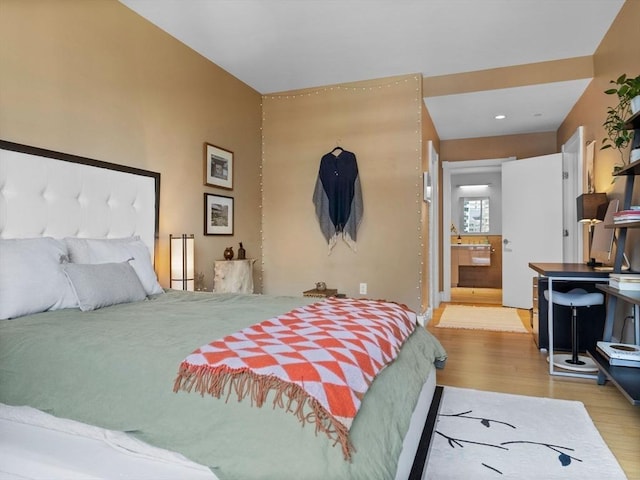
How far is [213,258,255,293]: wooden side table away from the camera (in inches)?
147

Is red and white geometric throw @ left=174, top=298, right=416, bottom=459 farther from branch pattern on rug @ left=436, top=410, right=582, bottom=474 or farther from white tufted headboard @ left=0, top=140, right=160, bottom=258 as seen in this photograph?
white tufted headboard @ left=0, top=140, right=160, bottom=258

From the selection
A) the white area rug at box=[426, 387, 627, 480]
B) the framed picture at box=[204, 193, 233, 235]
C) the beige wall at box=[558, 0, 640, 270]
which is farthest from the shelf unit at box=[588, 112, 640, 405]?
the framed picture at box=[204, 193, 233, 235]

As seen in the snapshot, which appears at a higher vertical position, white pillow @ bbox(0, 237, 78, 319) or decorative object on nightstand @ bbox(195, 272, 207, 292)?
white pillow @ bbox(0, 237, 78, 319)

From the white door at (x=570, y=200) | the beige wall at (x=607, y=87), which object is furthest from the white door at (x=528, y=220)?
the beige wall at (x=607, y=87)

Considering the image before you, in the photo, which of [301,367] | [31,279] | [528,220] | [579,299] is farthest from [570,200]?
[31,279]

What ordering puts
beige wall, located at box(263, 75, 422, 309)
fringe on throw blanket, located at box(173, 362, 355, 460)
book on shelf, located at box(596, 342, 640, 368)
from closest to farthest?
fringe on throw blanket, located at box(173, 362, 355, 460) < book on shelf, located at box(596, 342, 640, 368) < beige wall, located at box(263, 75, 422, 309)

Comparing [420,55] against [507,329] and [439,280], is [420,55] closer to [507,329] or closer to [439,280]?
[507,329]

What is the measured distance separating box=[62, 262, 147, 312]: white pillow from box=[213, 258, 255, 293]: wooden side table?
1268 mm

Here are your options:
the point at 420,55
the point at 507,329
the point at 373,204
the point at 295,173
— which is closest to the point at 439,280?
the point at 507,329

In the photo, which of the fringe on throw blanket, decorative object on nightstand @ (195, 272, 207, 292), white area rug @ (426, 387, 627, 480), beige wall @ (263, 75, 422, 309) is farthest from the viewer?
beige wall @ (263, 75, 422, 309)

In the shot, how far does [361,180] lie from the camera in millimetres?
4703

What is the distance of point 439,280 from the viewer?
6621 millimetres

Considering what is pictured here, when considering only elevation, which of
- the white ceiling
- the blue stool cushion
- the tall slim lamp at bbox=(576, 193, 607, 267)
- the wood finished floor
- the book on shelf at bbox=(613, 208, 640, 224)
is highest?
the white ceiling

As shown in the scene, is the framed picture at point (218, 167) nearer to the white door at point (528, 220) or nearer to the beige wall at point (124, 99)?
the beige wall at point (124, 99)
